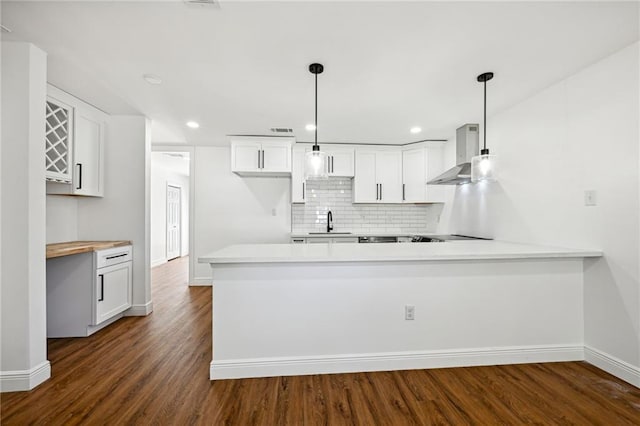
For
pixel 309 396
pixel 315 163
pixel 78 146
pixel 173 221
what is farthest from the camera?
pixel 173 221

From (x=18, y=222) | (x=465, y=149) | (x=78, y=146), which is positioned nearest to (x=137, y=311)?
(x=18, y=222)

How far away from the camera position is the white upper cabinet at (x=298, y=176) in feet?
14.5

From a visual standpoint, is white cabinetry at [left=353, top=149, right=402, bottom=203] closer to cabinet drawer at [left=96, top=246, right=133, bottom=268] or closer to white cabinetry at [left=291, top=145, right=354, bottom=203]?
white cabinetry at [left=291, top=145, right=354, bottom=203]

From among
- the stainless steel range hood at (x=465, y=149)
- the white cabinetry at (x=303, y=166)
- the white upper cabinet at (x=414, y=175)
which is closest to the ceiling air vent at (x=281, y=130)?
the white cabinetry at (x=303, y=166)

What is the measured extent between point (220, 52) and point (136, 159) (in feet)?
6.81

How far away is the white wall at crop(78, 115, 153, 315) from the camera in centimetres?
336

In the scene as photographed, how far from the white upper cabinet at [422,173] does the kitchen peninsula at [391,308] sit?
2.16m

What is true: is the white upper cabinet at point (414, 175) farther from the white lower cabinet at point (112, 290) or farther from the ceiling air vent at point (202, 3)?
the white lower cabinet at point (112, 290)

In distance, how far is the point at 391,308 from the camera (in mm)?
2219

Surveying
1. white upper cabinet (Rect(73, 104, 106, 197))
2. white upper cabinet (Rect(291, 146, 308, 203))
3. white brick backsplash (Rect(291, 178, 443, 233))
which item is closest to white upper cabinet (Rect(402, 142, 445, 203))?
white brick backsplash (Rect(291, 178, 443, 233))

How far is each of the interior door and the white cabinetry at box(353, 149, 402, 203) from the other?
5.65 meters

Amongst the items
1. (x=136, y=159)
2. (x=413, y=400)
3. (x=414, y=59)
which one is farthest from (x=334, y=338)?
(x=136, y=159)

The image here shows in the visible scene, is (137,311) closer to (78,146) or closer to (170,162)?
(78,146)

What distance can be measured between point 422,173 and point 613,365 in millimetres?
2978
